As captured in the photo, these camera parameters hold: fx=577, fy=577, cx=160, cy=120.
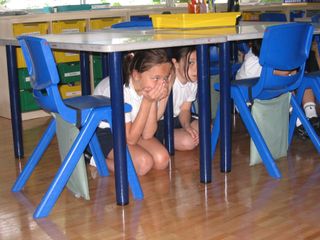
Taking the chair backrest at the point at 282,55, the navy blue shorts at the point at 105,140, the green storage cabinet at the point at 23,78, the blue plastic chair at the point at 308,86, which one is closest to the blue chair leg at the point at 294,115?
the blue plastic chair at the point at 308,86

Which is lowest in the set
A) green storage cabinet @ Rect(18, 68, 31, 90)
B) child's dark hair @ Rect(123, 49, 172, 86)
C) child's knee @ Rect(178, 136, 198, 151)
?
child's knee @ Rect(178, 136, 198, 151)

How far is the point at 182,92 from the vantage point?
10.1ft

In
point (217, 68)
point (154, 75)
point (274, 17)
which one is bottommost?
point (217, 68)

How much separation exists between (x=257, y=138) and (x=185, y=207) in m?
0.59

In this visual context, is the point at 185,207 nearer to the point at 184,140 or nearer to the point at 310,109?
the point at 184,140

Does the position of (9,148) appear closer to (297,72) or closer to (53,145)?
(53,145)

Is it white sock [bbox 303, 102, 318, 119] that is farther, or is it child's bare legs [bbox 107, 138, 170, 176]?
white sock [bbox 303, 102, 318, 119]

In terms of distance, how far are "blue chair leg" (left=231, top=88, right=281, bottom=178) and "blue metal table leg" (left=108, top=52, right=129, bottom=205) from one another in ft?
2.33

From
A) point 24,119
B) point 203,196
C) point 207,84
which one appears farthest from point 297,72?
point 24,119

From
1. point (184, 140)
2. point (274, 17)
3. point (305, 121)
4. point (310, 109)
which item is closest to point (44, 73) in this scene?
point (184, 140)

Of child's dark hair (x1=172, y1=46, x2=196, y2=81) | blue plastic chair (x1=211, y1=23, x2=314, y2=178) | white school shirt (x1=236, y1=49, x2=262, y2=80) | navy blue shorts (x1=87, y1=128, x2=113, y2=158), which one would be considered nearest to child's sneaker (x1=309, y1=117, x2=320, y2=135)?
white school shirt (x1=236, y1=49, x2=262, y2=80)

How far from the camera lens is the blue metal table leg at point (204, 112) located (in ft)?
8.09

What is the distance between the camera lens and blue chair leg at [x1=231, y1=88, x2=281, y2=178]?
8.71ft

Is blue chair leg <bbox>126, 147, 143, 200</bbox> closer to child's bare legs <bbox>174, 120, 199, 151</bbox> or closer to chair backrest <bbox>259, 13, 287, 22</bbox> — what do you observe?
child's bare legs <bbox>174, 120, 199, 151</bbox>
